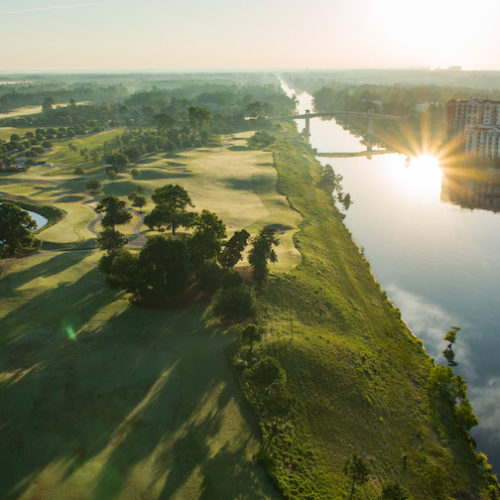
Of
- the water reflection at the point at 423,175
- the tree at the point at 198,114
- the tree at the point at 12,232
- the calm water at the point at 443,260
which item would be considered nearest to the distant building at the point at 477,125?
the water reflection at the point at 423,175

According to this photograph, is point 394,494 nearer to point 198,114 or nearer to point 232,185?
point 232,185

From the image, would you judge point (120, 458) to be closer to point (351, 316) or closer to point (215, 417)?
point (215, 417)

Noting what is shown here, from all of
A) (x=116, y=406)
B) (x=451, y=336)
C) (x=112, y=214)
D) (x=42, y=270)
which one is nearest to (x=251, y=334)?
(x=116, y=406)

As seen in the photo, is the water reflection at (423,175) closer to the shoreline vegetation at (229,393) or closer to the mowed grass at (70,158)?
the shoreline vegetation at (229,393)

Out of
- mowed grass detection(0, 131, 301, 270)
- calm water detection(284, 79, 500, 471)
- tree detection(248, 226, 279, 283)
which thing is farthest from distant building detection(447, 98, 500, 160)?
tree detection(248, 226, 279, 283)

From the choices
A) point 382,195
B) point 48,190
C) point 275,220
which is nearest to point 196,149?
point 48,190

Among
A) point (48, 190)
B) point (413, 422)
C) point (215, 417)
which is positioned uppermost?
point (48, 190)
